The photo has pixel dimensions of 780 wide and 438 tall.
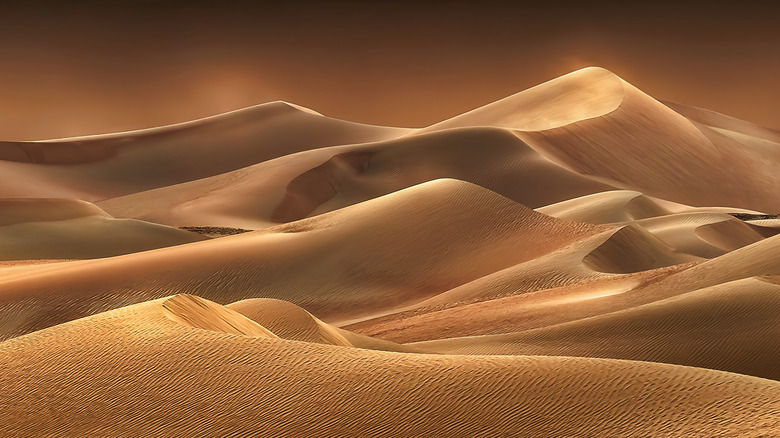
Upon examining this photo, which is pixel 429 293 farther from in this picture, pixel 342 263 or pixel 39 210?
pixel 39 210

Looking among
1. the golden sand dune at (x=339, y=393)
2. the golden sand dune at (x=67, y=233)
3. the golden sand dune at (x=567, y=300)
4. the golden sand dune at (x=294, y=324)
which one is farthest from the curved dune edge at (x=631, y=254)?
the golden sand dune at (x=67, y=233)

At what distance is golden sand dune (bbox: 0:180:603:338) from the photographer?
77.9 ft

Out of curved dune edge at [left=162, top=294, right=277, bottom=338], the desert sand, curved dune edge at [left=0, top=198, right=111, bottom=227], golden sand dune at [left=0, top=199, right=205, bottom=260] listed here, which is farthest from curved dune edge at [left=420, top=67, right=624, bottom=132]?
curved dune edge at [left=162, top=294, right=277, bottom=338]

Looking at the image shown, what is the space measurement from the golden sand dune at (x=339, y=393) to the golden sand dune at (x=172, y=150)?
76.6 m

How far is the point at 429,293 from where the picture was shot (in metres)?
24.7

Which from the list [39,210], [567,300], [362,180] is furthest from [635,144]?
[567,300]

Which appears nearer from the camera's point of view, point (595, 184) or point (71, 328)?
point (71, 328)

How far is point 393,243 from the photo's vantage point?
88.5ft

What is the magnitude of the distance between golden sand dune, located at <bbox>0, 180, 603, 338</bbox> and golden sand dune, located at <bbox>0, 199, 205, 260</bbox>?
26.8 ft


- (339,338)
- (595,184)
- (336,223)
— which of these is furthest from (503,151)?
(339,338)

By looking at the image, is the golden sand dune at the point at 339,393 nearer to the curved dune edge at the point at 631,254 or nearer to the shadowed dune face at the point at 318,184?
the curved dune edge at the point at 631,254

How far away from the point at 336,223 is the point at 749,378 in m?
23.0

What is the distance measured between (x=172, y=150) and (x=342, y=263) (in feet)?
250

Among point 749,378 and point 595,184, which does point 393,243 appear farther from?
point 595,184
